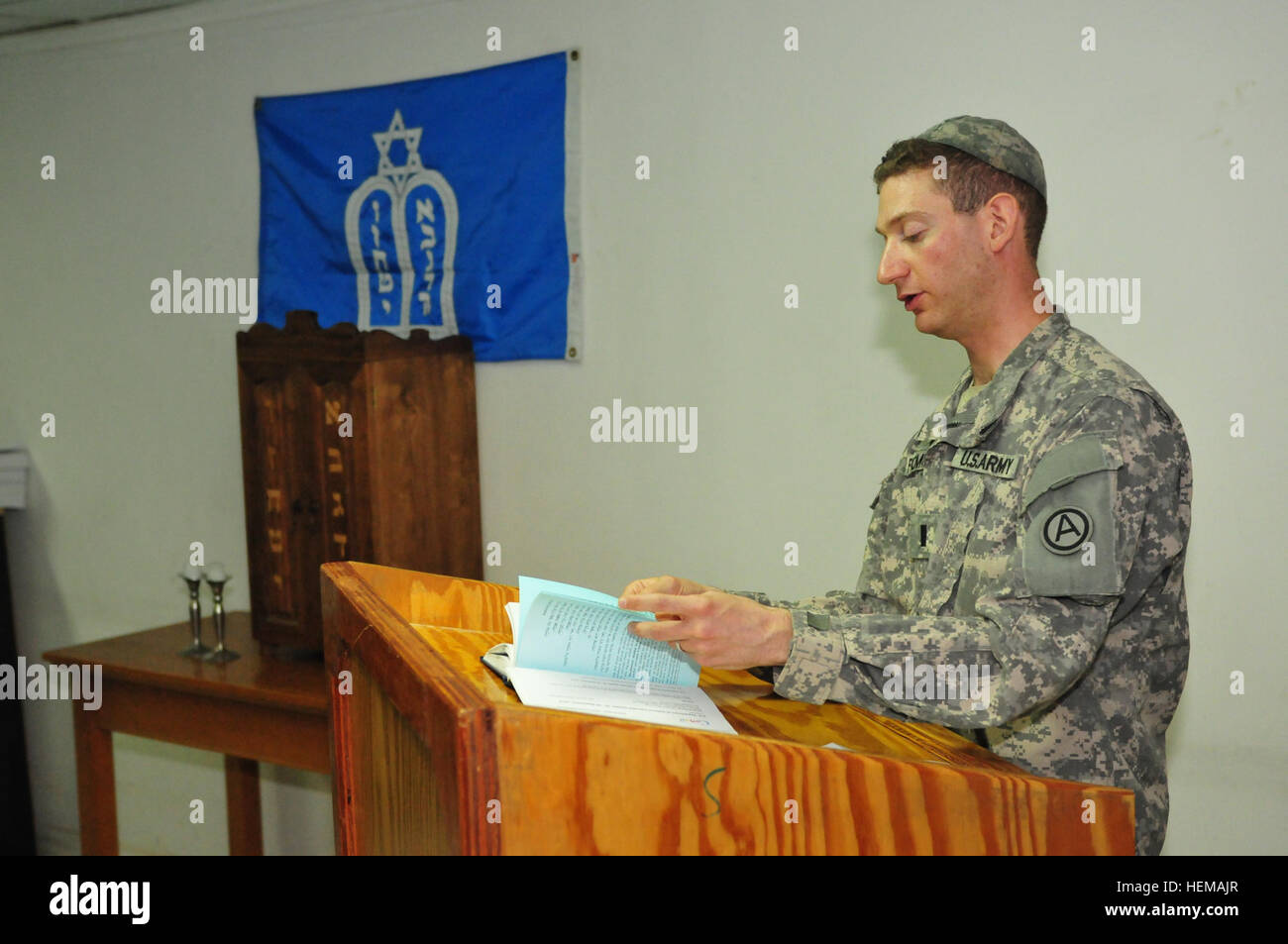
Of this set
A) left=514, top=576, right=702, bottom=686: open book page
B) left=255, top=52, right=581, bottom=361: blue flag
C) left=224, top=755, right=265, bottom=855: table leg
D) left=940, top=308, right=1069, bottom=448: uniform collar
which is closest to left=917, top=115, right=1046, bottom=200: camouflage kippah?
left=940, top=308, right=1069, bottom=448: uniform collar

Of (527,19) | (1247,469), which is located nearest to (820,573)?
(1247,469)

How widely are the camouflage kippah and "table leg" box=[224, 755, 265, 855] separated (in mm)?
2752

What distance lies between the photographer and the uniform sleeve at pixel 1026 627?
1271 millimetres

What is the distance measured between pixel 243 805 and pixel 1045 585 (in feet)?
9.21

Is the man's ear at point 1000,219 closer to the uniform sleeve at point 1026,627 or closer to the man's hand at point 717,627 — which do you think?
the uniform sleeve at point 1026,627

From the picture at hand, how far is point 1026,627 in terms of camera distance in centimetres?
128

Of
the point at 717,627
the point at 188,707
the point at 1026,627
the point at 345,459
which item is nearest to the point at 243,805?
the point at 188,707

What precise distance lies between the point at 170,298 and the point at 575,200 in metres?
1.51

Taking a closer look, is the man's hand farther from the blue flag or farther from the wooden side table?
the blue flag

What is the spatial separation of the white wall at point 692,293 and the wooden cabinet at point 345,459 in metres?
0.15

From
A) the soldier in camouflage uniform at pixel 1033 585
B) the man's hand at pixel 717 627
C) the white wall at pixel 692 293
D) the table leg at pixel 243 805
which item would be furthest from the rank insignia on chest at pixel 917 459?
the table leg at pixel 243 805

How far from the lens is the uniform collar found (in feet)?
5.04

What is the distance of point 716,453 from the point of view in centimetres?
276

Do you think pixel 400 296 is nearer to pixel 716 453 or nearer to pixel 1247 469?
pixel 716 453
